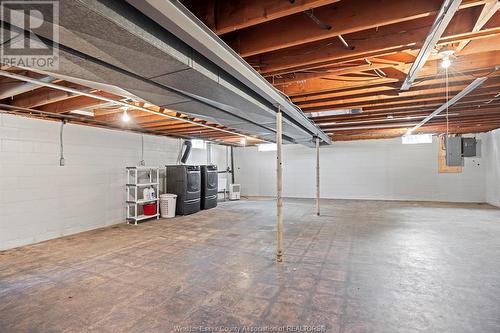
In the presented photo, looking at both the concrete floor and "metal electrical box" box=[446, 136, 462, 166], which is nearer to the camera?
the concrete floor

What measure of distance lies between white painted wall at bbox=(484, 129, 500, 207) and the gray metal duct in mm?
8087

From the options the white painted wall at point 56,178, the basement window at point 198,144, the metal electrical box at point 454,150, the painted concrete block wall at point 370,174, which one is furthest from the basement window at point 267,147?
the metal electrical box at point 454,150

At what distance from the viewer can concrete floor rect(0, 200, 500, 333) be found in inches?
80.0

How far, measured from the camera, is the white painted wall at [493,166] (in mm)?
7052

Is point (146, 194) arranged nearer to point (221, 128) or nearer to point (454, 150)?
point (221, 128)

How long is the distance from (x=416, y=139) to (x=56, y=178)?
10.1 meters

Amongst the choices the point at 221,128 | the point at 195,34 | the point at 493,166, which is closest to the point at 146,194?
the point at 221,128

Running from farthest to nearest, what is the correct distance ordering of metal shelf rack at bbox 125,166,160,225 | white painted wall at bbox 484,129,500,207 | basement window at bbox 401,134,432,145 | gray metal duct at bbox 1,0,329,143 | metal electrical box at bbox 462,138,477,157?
basement window at bbox 401,134,432,145, white painted wall at bbox 484,129,500,207, metal shelf rack at bbox 125,166,160,225, metal electrical box at bbox 462,138,477,157, gray metal duct at bbox 1,0,329,143

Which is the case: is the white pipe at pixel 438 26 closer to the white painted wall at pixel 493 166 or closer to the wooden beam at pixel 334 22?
the wooden beam at pixel 334 22

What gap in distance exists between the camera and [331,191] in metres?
9.66

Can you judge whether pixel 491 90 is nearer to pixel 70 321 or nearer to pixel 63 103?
pixel 70 321

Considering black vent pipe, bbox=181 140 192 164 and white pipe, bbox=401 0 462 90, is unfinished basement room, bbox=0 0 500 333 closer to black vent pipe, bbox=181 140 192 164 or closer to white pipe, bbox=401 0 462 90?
white pipe, bbox=401 0 462 90

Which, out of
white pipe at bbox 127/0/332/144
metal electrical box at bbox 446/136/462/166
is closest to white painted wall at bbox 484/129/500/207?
metal electrical box at bbox 446/136/462/166

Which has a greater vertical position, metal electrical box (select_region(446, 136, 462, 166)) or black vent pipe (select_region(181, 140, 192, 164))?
black vent pipe (select_region(181, 140, 192, 164))
